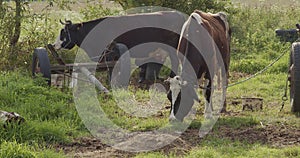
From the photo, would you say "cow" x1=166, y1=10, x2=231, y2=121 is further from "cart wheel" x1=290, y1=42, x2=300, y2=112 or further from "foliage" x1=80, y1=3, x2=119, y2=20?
"foliage" x1=80, y1=3, x2=119, y2=20

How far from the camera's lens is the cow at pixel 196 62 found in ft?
24.8

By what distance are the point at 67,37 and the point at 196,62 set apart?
3.96 metres

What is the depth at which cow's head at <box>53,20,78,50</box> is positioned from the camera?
1102cm

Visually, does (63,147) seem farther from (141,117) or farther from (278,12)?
(278,12)

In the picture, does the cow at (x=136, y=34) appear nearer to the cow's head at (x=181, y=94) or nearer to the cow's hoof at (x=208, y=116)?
the cow's hoof at (x=208, y=116)

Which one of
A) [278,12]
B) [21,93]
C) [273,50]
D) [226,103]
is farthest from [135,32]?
[278,12]

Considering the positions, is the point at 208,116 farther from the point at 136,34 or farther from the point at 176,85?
the point at 136,34

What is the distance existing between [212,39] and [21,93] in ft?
10.7

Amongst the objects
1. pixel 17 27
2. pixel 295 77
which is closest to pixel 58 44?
pixel 17 27

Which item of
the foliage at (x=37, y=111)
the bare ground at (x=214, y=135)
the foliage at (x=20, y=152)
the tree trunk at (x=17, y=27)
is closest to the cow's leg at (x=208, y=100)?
the bare ground at (x=214, y=135)

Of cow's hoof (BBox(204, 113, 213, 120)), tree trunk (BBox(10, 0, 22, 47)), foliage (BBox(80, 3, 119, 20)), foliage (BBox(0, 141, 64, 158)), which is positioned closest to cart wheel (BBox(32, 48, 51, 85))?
tree trunk (BBox(10, 0, 22, 47))

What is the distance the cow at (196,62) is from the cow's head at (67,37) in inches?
120

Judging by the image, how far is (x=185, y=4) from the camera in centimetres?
1432

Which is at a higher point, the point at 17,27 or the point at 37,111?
the point at 17,27
